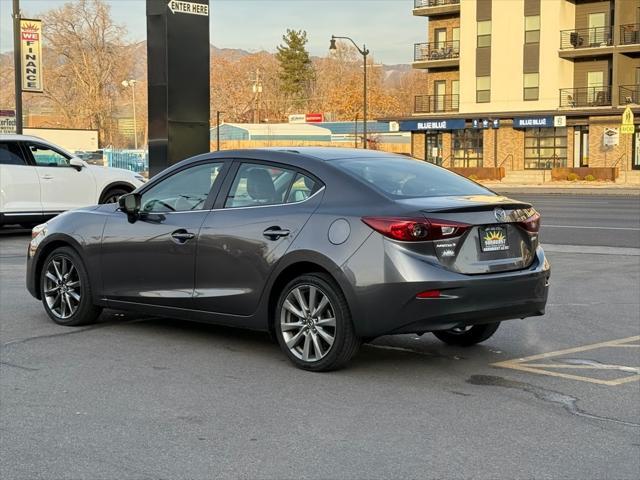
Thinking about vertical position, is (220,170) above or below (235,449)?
above

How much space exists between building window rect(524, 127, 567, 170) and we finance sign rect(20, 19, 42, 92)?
121 ft

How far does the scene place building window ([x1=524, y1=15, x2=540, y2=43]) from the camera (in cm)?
5634

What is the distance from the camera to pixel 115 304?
24.9ft

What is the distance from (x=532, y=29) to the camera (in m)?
56.5

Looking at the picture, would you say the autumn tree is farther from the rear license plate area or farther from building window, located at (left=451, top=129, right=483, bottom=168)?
the rear license plate area

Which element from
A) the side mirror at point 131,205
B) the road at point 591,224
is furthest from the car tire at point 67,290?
the road at point 591,224

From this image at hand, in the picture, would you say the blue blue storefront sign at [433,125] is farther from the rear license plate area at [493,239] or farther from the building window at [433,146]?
the rear license plate area at [493,239]

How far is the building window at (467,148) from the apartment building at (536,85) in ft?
0.23

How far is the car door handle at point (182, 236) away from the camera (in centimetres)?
700

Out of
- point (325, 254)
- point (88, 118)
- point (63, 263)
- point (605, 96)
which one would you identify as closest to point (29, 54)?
point (63, 263)

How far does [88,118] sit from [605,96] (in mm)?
73379

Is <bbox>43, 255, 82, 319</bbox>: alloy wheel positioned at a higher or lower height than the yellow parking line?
higher

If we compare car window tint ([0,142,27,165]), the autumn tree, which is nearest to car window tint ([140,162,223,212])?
car window tint ([0,142,27,165])

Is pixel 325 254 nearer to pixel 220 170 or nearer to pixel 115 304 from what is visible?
pixel 220 170
